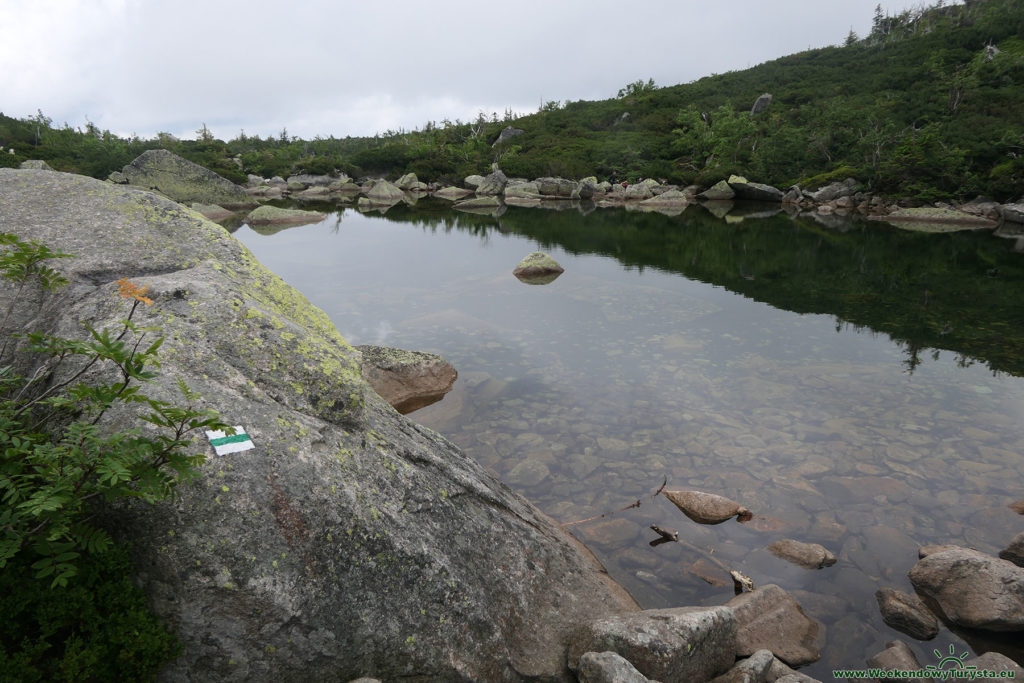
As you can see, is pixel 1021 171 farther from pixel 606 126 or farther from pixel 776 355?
pixel 606 126

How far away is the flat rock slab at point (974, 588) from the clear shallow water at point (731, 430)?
0.25 meters

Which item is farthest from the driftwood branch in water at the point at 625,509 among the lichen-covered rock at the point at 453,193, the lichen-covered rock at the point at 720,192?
the lichen-covered rock at the point at 453,193

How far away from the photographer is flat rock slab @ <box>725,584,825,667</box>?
4.87m

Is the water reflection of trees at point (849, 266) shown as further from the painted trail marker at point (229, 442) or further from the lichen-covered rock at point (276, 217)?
the painted trail marker at point (229, 442)

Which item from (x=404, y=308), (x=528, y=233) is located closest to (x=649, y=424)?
(x=404, y=308)

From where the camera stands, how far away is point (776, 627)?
5086mm

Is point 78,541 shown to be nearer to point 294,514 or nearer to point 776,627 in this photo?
point 294,514

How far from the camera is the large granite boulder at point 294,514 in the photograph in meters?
2.90

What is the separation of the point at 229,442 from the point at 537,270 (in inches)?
740

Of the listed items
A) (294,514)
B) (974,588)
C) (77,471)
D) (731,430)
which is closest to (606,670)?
(294,514)

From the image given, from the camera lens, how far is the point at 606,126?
294 feet

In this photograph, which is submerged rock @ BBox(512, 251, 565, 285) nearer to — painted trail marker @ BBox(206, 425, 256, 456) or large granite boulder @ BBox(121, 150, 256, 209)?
painted trail marker @ BBox(206, 425, 256, 456)

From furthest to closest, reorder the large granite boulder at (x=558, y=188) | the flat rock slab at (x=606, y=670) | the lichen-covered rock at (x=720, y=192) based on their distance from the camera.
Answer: the large granite boulder at (x=558, y=188) < the lichen-covered rock at (x=720, y=192) < the flat rock slab at (x=606, y=670)

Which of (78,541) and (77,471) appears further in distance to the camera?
(78,541)
